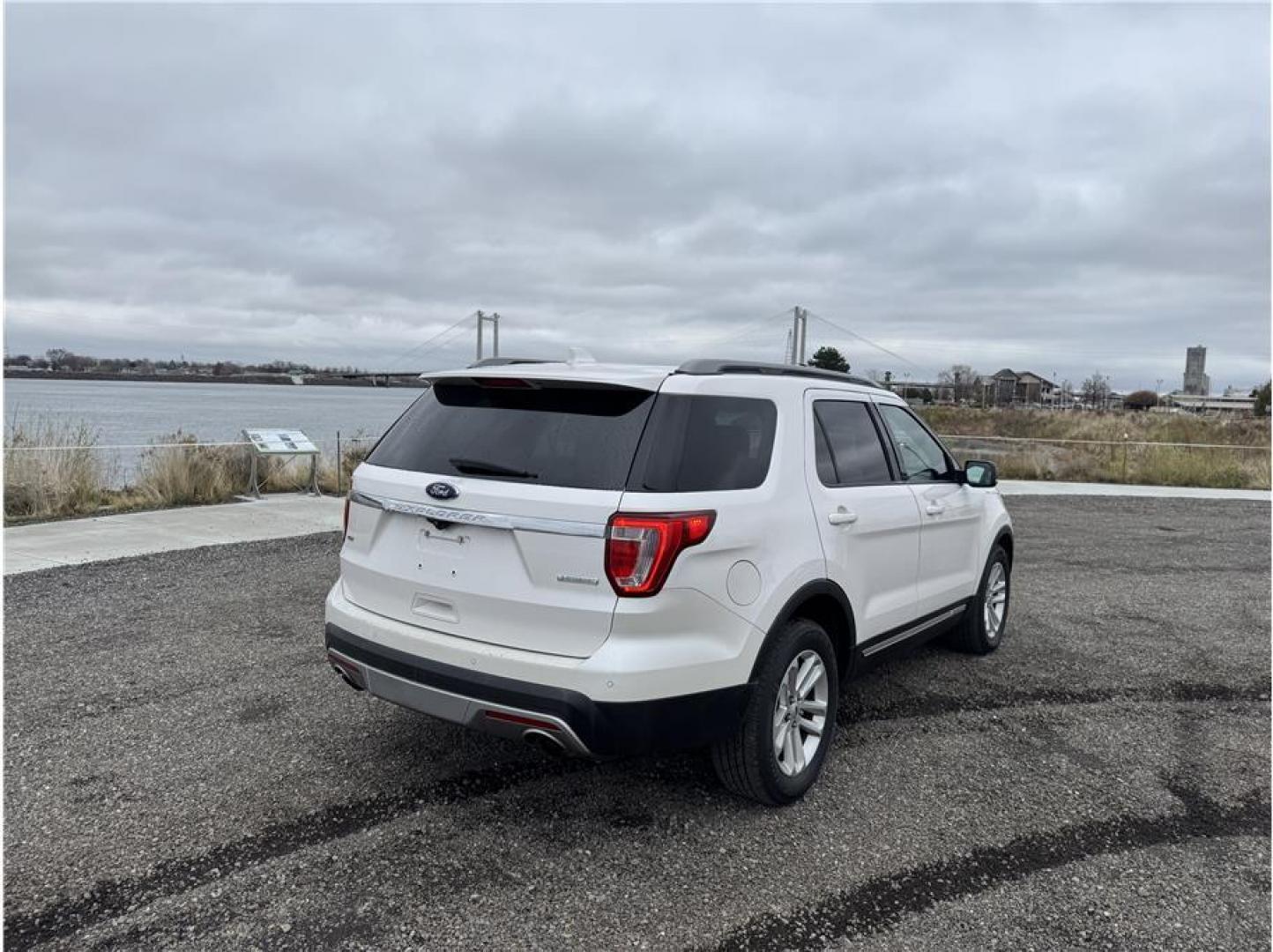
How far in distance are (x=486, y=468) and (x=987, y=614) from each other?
399 centimetres

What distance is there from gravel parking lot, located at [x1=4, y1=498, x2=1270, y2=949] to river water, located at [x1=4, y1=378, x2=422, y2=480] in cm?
182

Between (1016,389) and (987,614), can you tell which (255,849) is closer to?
(987,614)

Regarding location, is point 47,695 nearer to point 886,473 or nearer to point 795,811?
point 795,811

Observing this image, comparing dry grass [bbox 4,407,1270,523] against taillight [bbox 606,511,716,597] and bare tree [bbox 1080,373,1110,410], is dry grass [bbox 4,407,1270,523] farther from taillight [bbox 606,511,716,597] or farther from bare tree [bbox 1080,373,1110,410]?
bare tree [bbox 1080,373,1110,410]

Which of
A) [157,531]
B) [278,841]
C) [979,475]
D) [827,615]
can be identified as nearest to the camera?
[278,841]

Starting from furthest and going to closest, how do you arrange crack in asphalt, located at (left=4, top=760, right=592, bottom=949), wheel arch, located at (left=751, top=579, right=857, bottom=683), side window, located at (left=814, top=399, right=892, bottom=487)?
side window, located at (left=814, top=399, right=892, bottom=487)
wheel arch, located at (left=751, top=579, right=857, bottom=683)
crack in asphalt, located at (left=4, top=760, right=592, bottom=949)

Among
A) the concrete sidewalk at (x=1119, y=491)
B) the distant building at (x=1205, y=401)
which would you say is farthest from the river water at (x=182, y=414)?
the distant building at (x=1205, y=401)

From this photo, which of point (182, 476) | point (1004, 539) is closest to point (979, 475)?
point (1004, 539)

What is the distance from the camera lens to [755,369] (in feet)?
12.3

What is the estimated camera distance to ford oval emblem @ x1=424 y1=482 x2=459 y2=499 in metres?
3.32

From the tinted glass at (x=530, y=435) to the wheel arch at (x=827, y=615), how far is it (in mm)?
890

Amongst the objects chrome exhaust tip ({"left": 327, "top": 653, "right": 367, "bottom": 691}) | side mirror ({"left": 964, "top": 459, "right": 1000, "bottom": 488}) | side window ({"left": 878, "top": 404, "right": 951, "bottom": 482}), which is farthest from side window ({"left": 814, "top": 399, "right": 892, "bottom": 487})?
chrome exhaust tip ({"left": 327, "top": 653, "right": 367, "bottom": 691})

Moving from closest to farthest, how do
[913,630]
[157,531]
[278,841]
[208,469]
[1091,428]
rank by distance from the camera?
[278,841]
[913,630]
[157,531]
[208,469]
[1091,428]

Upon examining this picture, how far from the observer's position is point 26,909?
2869mm
